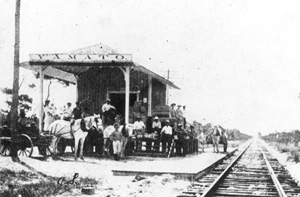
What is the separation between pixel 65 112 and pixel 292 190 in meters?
9.52

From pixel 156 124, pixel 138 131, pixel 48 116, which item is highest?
pixel 48 116

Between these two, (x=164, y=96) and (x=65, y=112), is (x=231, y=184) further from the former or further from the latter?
(x=164, y=96)

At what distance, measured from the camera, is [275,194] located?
37.2ft

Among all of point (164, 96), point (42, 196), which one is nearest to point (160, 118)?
point (164, 96)

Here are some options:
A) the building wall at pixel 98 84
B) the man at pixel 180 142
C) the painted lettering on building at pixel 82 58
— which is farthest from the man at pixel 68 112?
the building wall at pixel 98 84

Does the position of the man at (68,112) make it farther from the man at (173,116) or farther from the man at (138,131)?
the man at (173,116)

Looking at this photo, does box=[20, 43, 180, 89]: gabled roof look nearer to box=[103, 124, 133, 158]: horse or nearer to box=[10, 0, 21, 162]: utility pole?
box=[103, 124, 133, 158]: horse

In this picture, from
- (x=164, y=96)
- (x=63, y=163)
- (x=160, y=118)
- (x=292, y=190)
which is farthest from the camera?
(x=164, y=96)

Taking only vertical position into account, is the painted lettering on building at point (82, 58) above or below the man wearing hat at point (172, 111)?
above

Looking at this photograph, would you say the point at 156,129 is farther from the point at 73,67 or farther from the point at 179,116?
the point at 73,67

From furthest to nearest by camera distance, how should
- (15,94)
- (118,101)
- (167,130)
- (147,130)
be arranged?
(118,101)
(147,130)
(167,130)
(15,94)

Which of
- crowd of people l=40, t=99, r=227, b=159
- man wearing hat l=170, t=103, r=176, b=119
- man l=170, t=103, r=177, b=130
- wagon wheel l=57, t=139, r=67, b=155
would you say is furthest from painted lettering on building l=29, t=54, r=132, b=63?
man wearing hat l=170, t=103, r=176, b=119

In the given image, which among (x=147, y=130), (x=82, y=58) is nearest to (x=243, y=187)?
(x=82, y=58)

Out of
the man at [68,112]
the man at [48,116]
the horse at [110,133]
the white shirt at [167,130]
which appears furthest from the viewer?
the white shirt at [167,130]
